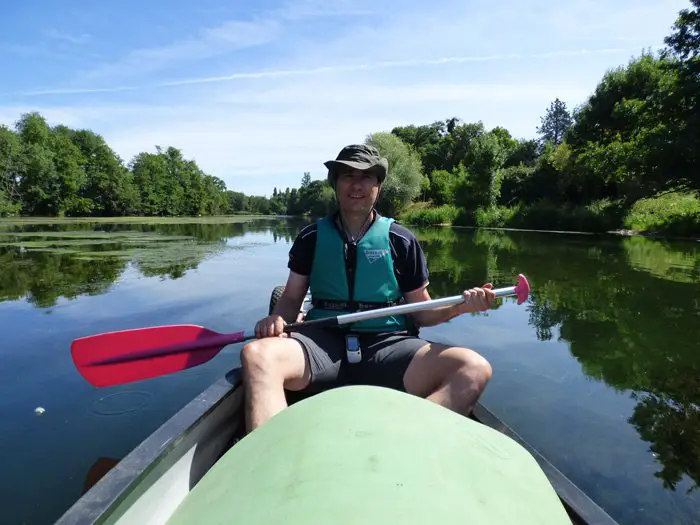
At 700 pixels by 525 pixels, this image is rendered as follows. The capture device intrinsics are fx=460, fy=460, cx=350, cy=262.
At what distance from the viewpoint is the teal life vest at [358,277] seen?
2.34 m

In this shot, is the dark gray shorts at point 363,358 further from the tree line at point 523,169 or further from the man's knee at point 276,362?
the tree line at point 523,169

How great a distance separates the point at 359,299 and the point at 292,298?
0.36 meters

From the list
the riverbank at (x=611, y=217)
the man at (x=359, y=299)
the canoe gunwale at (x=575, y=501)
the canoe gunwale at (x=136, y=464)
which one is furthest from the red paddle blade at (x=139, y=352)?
the riverbank at (x=611, y=217)

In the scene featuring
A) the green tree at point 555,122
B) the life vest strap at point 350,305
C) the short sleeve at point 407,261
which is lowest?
the life vest strap at point 350,305

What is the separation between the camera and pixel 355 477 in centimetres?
99

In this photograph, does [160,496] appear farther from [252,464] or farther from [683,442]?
[683,442]

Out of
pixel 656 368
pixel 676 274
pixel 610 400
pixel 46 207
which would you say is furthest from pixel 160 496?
pixel 46 207

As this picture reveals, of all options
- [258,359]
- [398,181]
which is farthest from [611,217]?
[258,359]

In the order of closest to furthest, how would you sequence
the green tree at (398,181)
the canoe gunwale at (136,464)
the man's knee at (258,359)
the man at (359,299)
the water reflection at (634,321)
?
the canoe gunwale at (136,464) → the man's knee at (258,359) → the man at (359,299) → the water reflection at (634,321) → the green tree at (398,181)

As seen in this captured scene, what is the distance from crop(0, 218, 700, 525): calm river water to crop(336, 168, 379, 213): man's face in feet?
5.46

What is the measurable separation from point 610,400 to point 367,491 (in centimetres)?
296

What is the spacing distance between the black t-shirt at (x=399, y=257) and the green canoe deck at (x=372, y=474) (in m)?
1.11

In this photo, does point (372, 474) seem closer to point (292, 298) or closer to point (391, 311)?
point (391, 311)

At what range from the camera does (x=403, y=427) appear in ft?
3.93
